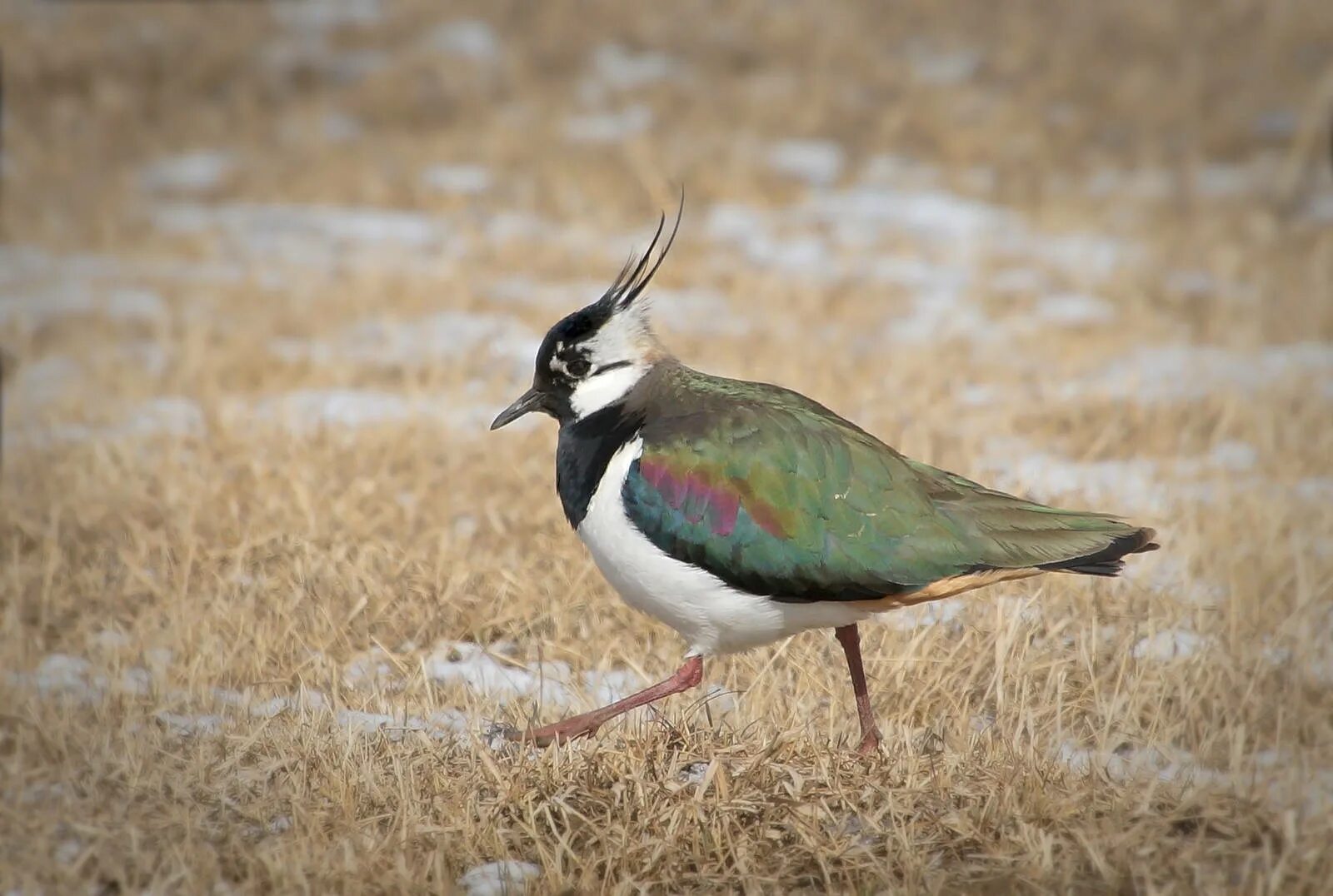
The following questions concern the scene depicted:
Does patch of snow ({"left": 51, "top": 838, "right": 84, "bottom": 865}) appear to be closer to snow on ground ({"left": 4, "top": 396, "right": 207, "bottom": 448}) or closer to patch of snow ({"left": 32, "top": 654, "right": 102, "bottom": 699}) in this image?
patch of snow ({"left": 32, "top": 654, "right": 102, "bottom": 699})

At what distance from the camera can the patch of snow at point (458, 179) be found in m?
11.8

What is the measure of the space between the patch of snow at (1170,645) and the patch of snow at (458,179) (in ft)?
25.5

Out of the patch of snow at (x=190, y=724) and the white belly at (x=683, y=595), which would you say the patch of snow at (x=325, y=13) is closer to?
the patch of snow at (x=190, y=724)

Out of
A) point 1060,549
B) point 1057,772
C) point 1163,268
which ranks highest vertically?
point 1163,268

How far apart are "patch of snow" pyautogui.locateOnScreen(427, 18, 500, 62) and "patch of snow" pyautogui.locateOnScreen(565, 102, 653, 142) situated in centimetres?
151

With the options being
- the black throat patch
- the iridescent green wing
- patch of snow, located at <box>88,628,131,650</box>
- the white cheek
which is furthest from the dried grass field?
the white cheek

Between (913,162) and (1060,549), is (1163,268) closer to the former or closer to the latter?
(913,162)

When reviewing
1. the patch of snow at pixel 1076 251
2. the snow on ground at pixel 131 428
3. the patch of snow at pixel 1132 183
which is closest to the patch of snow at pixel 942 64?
the patch of snow at pixel 1132 183

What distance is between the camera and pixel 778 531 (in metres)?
4.07

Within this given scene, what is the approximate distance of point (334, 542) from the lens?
5.89m

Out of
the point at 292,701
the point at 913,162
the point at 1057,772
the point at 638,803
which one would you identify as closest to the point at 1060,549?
the point at 1057,772

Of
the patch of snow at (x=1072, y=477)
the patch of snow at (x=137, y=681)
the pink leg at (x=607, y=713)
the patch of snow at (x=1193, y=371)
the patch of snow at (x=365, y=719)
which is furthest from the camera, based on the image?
the patch of snow at (x=1193, y=371)

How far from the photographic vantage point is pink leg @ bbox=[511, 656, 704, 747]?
13.6 feet

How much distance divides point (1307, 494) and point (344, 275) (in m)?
6.39
